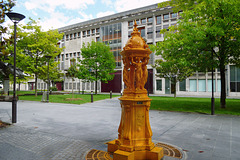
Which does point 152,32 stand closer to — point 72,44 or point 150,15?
point 150,15

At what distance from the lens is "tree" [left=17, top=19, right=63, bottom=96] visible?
23.7m

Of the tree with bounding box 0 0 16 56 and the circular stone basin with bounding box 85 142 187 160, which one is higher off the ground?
the tree with bounding box 0 0 16 56

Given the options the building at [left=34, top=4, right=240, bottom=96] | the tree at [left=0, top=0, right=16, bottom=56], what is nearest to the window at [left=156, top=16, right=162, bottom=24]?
the building at [left=34, top=4, right=240, bottom=96]

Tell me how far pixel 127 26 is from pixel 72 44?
60.8ft

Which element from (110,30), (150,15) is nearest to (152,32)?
(150,15)

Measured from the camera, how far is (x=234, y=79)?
30.3 m

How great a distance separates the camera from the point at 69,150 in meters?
4.77

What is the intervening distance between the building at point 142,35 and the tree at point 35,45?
11.5m

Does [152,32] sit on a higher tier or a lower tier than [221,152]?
higher

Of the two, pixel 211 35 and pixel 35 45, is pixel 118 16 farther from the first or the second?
pixel 211 35

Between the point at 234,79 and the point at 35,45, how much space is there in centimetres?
3227

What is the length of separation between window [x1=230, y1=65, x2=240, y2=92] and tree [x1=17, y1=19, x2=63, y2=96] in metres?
29.6

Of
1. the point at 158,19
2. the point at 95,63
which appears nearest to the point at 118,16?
the point at 158,19

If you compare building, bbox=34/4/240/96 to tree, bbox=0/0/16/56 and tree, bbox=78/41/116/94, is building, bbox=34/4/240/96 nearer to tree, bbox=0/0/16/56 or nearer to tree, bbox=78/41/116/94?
tree, bbox=78/41/116/94
